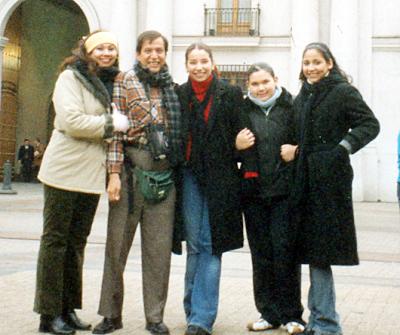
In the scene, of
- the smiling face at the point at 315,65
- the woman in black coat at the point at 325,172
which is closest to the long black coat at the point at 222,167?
the woman in black coat at the point at 325,172

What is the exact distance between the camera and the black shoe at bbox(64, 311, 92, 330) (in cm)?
582

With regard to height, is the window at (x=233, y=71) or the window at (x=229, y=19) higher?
the window at (x=229, y=19)

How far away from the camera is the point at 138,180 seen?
568cm

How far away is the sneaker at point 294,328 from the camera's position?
19.0ft

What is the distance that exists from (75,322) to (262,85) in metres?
2.31

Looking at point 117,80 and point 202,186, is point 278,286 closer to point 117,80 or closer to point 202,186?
point 202,186

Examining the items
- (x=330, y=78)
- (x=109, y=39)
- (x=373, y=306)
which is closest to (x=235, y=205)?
(x=330, y=78)

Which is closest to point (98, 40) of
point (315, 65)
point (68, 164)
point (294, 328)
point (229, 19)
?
point (68, 164)

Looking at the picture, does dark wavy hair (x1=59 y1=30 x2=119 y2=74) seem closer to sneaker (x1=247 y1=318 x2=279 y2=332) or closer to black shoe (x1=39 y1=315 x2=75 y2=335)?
black shoe (x1=39 y1=315 x2=75 y2=335)

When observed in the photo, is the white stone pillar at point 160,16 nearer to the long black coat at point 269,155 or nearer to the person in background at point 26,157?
the person in background at point 26,157

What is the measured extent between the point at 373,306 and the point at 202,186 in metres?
2.32

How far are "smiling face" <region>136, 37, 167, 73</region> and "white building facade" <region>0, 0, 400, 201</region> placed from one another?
18447 millimetres

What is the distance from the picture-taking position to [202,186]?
577 centimetres

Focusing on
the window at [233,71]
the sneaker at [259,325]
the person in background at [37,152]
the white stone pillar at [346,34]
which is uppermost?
the white stone pillar at [346,34]
